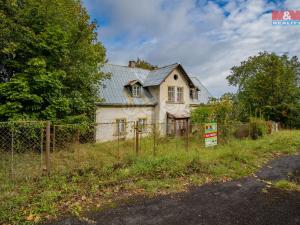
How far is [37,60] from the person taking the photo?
8.59 meters

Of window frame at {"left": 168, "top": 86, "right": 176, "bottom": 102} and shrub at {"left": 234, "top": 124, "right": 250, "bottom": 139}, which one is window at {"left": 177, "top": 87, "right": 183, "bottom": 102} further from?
shrub at {"left": 234, "top": 124, "right": 250, "bottom": 139}

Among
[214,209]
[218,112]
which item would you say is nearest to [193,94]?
[218,112]

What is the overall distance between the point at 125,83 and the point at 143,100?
247cm

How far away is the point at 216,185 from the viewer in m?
5.84

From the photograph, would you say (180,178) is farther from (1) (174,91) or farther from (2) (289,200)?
(1) (174,91)

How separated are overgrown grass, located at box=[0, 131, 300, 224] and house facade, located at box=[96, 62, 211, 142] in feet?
21.5

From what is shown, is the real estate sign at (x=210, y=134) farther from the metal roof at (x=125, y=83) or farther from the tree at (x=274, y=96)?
the tree at (x=274, y=96)

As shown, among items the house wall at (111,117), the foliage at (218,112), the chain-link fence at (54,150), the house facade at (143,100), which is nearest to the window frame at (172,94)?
the house facade at (143,100)

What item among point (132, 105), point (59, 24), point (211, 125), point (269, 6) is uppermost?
point (269, 6)

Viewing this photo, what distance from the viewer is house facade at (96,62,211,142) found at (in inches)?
608

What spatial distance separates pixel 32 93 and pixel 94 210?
22.8 feet

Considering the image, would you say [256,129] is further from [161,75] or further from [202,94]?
[202,94]

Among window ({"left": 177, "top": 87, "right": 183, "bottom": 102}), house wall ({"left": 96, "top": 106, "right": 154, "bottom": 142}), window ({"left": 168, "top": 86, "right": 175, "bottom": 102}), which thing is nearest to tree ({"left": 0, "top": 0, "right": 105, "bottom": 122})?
house wall ({"left": 96, "top": 106, "right": 154, "bottom": 142})

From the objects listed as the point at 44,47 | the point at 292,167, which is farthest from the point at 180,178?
the point at 44,47
